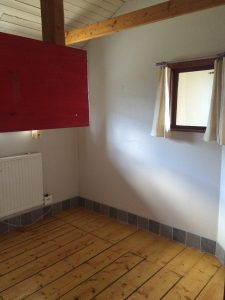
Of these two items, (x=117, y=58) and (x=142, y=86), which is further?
(x=117, y=58)

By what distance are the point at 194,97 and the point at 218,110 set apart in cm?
36

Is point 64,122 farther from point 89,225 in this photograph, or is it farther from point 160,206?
point 89,225

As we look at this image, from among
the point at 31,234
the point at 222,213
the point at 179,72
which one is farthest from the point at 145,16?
the point at 31,234

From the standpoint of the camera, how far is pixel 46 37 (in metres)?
1.45

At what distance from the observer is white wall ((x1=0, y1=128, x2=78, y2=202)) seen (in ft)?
10.1

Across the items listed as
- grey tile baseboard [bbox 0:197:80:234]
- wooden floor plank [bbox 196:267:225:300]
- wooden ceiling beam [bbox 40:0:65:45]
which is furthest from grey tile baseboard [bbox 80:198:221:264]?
wooden ceiling beam [bbox 40:0:65:45]

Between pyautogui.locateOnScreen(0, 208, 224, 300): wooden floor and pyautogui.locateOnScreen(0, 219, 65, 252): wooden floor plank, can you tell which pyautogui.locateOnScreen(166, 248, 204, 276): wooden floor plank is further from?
pyautogui.locateOnScreen(0, 219, 65, 252): wooden floor plank

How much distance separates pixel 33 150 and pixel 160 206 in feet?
5.63

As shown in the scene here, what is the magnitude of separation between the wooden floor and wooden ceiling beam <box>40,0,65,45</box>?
1.85 metres

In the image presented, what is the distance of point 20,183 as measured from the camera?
9.93ft

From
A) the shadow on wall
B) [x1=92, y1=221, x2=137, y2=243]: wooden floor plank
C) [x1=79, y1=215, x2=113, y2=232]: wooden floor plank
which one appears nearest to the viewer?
the shadow on wall

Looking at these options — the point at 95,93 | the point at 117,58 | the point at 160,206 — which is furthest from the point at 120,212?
the point at 117,58

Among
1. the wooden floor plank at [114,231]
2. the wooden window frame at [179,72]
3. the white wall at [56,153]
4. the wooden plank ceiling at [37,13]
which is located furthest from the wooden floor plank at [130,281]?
the wooden plank ceiling at [37,13]

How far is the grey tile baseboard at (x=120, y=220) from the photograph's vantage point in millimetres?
2566
